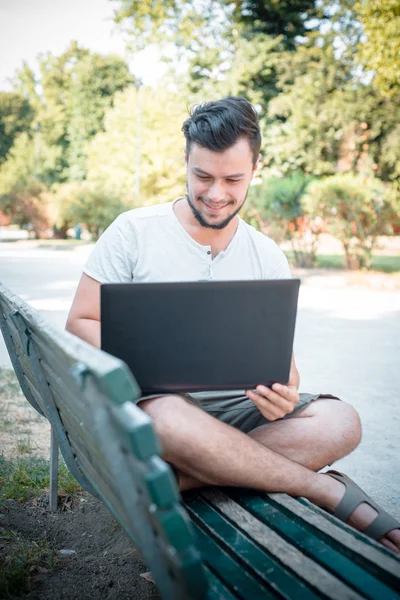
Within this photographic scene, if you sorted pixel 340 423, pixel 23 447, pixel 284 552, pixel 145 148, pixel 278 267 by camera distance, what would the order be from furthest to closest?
pixel 145 148 → pixel 23 447 → pixel 278 267 → pixel 340 423 → pixel 284 552

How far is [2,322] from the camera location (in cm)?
281

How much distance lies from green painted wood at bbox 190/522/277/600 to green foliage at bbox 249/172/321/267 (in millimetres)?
13779

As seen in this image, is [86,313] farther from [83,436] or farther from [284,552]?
[284,552]

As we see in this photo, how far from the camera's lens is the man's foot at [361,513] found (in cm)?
Result: 217

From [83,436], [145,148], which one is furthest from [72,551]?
[145,148]

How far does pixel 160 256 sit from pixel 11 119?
196ft

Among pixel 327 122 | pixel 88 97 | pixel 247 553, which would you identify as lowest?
pixel 247 553

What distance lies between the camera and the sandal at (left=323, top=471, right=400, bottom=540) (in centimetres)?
218

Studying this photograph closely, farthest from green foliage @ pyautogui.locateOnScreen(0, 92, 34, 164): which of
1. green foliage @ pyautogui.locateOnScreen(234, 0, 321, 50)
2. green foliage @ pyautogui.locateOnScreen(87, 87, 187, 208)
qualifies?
green foliage @ pyautogui.locateOnScreen(234, 0, 321, 50)

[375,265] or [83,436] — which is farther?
[375,265]

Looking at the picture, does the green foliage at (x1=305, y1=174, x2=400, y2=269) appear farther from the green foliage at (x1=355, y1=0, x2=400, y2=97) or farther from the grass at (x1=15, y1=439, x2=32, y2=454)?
the grass at (x1=15, y1=439, x2=32, y2=454)

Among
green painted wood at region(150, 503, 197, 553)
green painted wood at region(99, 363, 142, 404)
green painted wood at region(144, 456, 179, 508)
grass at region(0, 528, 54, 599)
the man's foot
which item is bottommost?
grass at region(0, 528, 54, 599)

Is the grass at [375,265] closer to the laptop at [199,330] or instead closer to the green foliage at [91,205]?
the green foliage at [91,205]

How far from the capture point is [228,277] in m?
2.77
